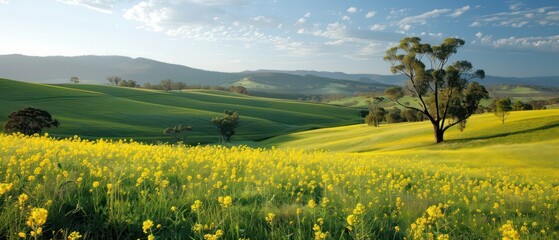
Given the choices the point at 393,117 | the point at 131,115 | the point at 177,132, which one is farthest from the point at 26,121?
the point at 393,117

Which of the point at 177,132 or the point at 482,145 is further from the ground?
the point at 482,145

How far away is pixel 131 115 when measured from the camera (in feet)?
307

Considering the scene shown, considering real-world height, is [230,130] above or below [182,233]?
below

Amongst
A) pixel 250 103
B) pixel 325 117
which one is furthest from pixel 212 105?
pixel 325 117

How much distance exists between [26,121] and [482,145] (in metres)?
58.6

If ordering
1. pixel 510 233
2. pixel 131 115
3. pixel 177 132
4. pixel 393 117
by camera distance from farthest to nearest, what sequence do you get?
pixel 393 117
pixel 131 115
pixel 177 132
pixel 510 233

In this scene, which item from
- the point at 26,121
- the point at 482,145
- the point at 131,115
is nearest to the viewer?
the point at 482,145

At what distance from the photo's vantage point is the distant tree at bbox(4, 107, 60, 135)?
174 ft

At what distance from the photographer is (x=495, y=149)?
120ft

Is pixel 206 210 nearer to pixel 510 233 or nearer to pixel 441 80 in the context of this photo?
pixel 510 233

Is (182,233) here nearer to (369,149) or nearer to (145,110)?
(369,149)

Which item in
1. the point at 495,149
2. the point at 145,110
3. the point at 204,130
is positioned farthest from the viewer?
the point at 145,110

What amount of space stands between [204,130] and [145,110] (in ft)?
65.5

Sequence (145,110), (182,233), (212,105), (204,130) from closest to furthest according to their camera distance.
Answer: (182,233)
(204,130)
(145,110)
(212,105)
